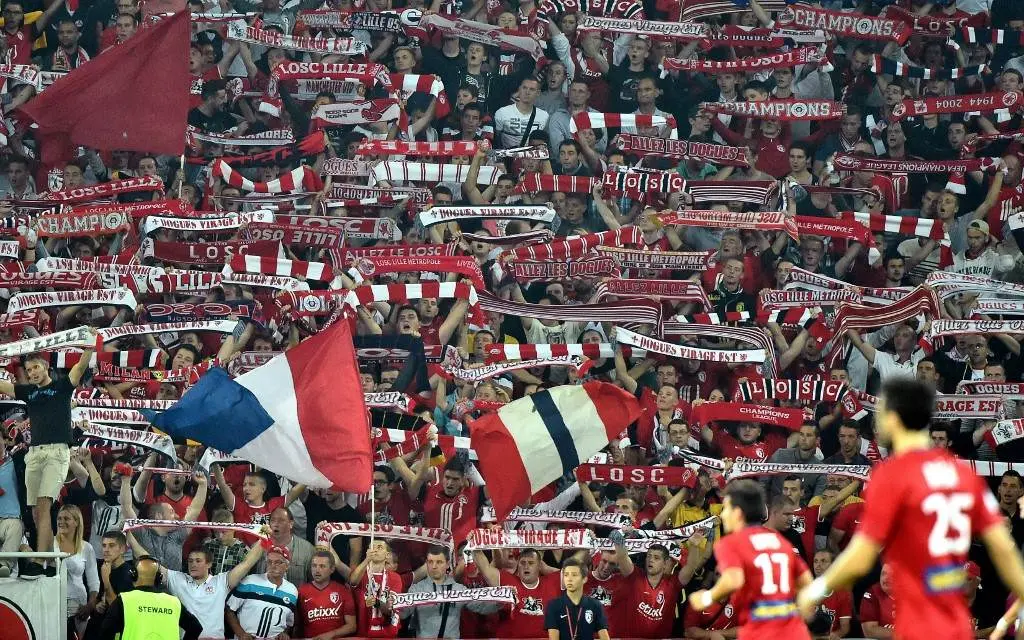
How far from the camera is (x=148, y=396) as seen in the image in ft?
47.0

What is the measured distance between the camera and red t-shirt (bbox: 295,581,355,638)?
1247 centimetres

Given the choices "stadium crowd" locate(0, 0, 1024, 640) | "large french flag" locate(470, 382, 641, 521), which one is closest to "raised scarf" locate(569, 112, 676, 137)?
"stadium crowd" locate(0, 0, 1024, 640)

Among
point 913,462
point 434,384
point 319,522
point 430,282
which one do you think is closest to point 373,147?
point 430,282

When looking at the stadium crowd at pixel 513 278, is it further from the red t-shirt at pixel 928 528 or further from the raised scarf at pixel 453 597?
the red t-shirt at pixel 928 528

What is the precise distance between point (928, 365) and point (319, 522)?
5690 mm

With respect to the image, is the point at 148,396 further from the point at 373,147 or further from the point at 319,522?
the point at 373,147

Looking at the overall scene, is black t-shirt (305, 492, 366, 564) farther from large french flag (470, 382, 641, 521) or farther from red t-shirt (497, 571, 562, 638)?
red t-shirt (497, 571, 562, 638)

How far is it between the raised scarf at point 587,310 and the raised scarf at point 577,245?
546mm

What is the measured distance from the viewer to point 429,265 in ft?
50.6

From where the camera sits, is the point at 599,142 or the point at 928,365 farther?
the point at 599,142

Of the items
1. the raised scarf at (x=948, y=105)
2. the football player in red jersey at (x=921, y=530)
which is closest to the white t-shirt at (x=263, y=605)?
the football player in red jersey at (x=921, y=530)

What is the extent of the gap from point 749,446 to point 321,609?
4.00 m

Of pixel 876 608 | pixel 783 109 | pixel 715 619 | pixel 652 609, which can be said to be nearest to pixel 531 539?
pixel 652 609

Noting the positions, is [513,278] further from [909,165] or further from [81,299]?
[909,165]
